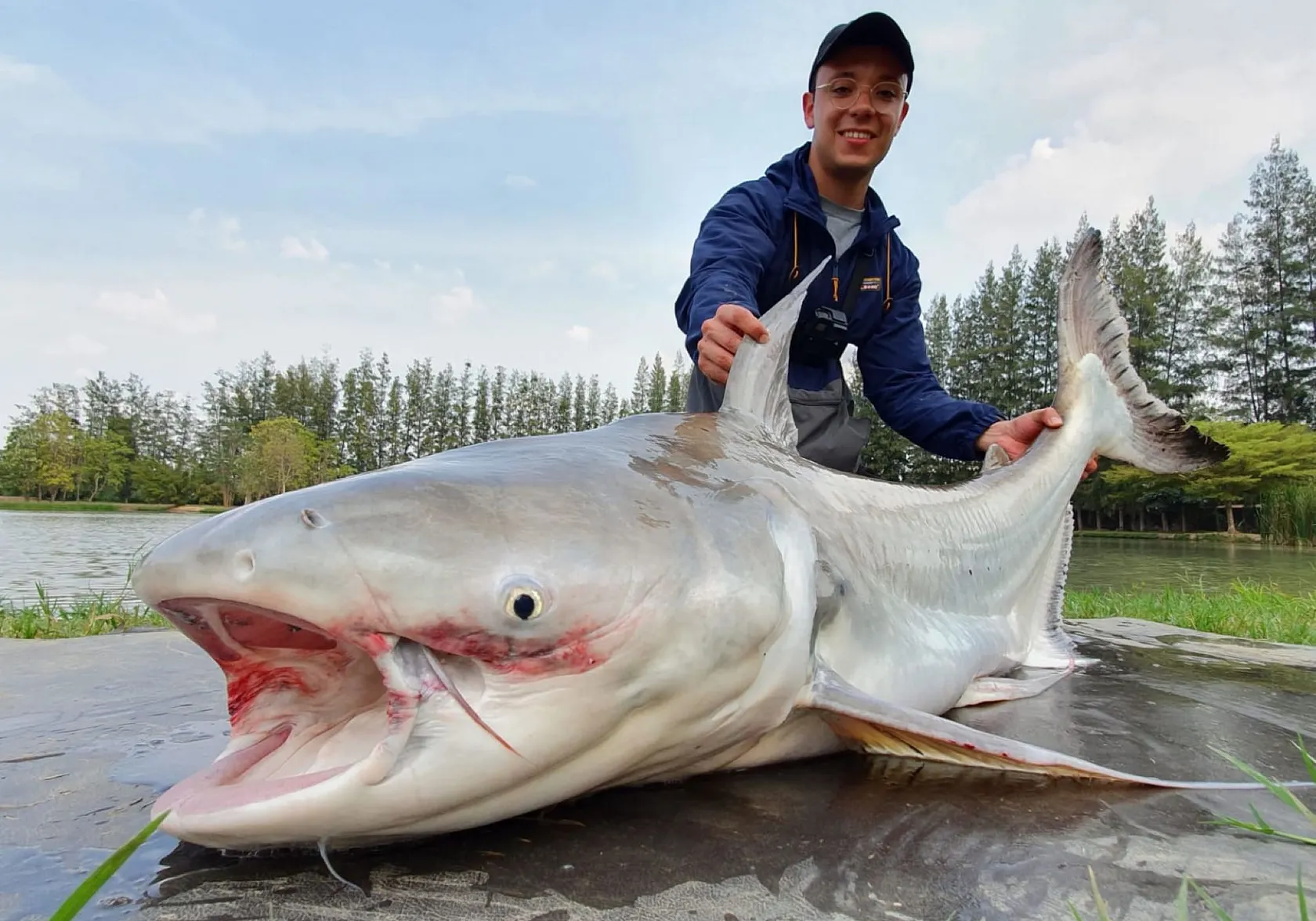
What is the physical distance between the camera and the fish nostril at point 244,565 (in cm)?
89

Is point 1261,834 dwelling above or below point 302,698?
below

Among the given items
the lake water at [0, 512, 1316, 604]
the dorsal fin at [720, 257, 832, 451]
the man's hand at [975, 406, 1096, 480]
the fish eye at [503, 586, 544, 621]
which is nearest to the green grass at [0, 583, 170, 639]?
the lake water at [0, 512, 1316, 604]

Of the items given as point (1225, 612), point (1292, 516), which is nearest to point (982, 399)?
point (1292, 516)

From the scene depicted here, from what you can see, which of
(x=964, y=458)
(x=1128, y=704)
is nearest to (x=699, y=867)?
(x=1128, y=704)

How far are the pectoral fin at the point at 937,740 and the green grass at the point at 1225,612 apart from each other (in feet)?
9.99

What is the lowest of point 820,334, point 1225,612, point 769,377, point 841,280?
point 1225,612

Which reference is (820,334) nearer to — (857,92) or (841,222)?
(841,222)

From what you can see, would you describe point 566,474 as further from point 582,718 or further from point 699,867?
point 699,867

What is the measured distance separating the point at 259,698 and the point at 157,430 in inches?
2915

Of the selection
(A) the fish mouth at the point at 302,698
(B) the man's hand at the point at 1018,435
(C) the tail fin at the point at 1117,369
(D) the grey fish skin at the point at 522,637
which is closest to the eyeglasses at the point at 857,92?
(C) the tail fin at the point at 1117,369

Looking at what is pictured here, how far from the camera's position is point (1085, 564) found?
13.1 meters

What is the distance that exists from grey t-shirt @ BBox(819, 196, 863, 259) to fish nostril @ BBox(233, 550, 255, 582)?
3188 mm

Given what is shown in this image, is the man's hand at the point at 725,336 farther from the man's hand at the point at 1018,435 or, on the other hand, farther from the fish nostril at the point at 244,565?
the man's hand at the point at 1018,435

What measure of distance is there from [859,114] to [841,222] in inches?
18.9
